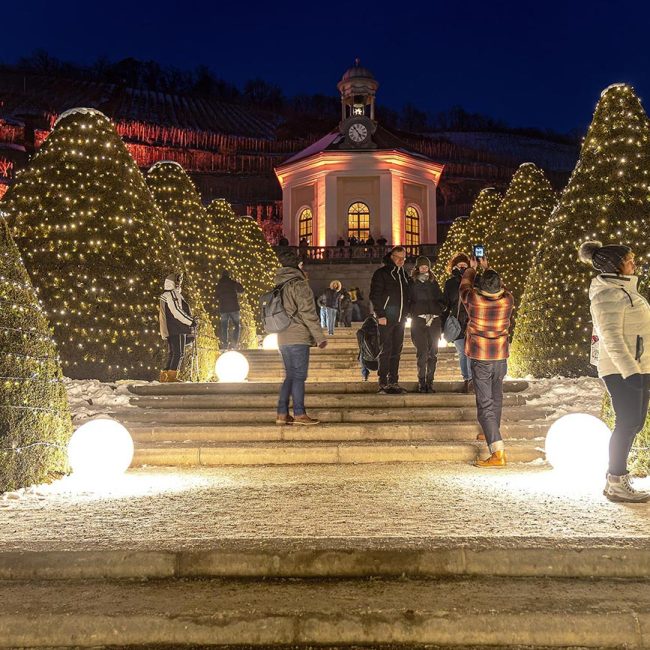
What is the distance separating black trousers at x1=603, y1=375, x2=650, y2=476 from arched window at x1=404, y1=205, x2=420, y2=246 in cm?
3197

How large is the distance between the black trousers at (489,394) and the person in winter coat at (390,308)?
2.32 m

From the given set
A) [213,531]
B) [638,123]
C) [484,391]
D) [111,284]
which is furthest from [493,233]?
[213,531]

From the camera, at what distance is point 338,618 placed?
3295 mm

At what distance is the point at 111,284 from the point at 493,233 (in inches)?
363

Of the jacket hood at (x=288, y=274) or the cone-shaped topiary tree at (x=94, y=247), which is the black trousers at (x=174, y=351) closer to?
the cone-shaped topiary tree at (x=94, y=247)

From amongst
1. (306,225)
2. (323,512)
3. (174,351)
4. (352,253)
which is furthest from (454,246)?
(323,512)

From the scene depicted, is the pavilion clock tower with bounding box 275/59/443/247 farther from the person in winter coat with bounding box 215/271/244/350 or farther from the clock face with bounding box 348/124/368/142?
the person in winter coat with bounding box 215/271/244/350

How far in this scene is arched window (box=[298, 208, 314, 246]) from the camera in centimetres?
3709

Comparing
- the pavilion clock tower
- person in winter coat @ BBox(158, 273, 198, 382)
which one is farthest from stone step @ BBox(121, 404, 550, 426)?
the pavilion clock tower

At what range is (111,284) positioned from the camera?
409 inches

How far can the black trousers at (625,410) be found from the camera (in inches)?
196

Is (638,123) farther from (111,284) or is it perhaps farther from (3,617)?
(3,617)

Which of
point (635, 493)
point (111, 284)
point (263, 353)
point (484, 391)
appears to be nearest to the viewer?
point (635, 493)

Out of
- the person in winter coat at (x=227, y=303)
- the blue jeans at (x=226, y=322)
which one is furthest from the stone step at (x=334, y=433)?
the blue jeans at (x=226, y=322)
